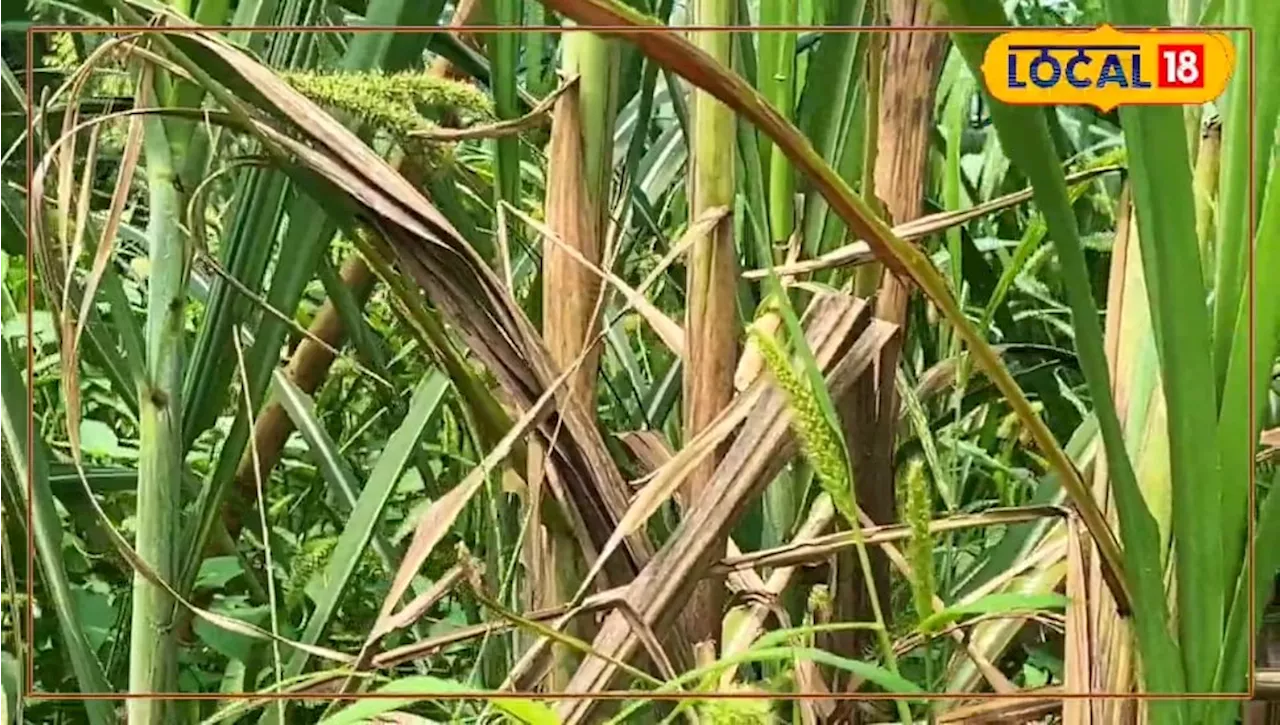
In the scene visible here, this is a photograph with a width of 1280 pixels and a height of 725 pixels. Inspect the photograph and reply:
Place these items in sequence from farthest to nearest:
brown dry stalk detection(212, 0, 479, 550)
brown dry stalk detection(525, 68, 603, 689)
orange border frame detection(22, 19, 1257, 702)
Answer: brown dry stalk detection(212, 0, 479, 550)
brown dry stalk detection(525, 68, 603, 689)
orange border frame detection(22, 19, 1257, 702)

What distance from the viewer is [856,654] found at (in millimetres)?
443

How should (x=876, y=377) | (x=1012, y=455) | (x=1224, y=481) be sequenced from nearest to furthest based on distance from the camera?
(x=1224, y=481), (x=876, y=377), (x=1012, y=455)

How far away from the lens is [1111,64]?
34 cm

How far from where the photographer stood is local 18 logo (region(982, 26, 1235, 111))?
1.04 feet

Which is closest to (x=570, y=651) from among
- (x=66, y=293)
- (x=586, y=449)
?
(x=586, y=449)

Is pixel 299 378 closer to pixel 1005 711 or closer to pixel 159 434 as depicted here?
pixel 159 434

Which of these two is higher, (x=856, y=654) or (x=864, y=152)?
(x=864, y=152)

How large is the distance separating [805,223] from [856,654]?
0.44 ft

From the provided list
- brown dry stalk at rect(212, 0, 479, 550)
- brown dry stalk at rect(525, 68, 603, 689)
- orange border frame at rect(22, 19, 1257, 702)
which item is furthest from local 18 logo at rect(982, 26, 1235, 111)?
brown dry stalk at rect(212, 0, 479, 550)

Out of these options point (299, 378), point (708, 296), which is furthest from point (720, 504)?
point (299, 378)

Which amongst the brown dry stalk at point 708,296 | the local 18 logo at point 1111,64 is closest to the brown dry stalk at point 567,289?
the brown dry stalk at point 708,296

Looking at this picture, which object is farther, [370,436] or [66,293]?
[370,436]

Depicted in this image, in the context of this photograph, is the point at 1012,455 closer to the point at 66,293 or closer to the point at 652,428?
the point at 652,428

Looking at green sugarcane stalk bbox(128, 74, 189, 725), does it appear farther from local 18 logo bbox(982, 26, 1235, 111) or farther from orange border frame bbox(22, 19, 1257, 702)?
local 18 logo bbox(982, 26, 1235, 111)
